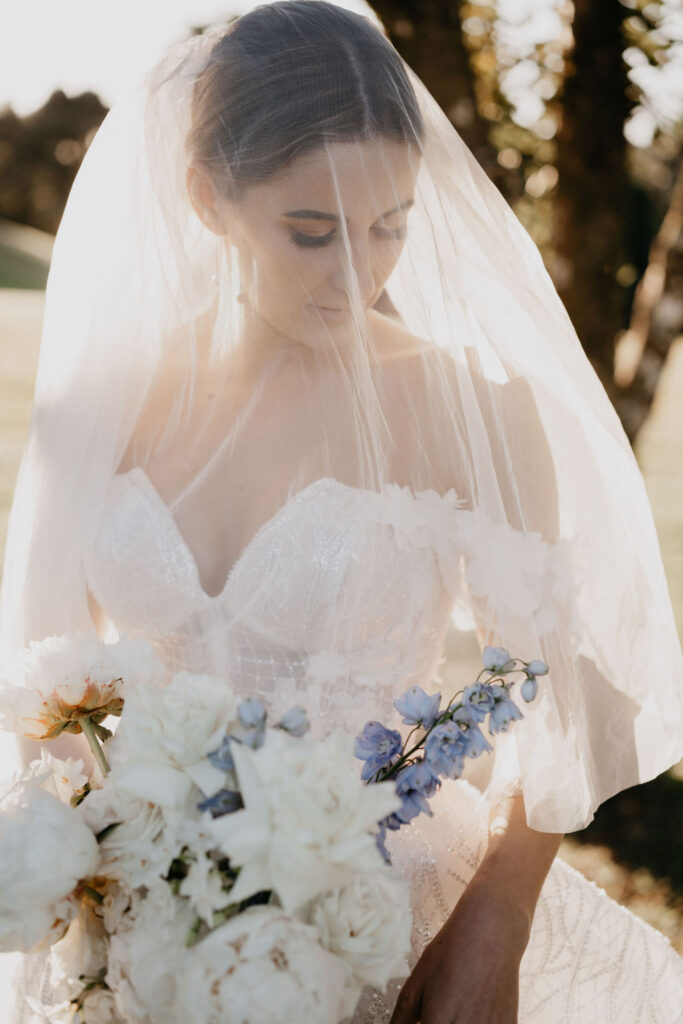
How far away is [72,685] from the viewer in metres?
1.13

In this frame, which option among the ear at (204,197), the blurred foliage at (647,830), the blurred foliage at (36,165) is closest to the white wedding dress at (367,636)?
the ear at (204,197)

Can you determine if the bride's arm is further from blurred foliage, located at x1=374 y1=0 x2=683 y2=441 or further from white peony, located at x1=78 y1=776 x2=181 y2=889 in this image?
blurred foliage, located at x1=374 y1=0 x2=683 y2=441

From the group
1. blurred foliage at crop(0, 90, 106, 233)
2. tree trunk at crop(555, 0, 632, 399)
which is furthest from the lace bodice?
blurred foliage at crop(0, 90, 106, 233)

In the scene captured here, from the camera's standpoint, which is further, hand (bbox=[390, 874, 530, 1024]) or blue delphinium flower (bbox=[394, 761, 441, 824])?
hand (bbox=[390, 874, 530, 1024])

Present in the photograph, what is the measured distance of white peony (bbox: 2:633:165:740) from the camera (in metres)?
1.13

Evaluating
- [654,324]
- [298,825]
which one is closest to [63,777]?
[298,825]

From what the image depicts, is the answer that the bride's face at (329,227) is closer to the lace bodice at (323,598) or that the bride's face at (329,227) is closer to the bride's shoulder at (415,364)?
the bride's shoulder at (415,364)

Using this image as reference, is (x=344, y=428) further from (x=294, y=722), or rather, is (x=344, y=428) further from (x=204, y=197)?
(x=294, y=722)

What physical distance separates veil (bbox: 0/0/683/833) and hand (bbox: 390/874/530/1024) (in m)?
0.20

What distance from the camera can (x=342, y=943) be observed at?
2.84ft

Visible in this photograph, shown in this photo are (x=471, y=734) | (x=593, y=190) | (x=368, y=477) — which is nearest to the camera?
(x=471, y=734)

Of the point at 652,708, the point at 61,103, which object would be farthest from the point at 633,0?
the point at 61,103

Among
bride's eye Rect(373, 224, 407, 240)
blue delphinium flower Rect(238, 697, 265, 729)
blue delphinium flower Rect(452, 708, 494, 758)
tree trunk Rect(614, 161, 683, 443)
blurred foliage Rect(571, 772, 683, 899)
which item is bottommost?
blurred foliage Rect(571, 772, 683, 899)

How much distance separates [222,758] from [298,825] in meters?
0.13
